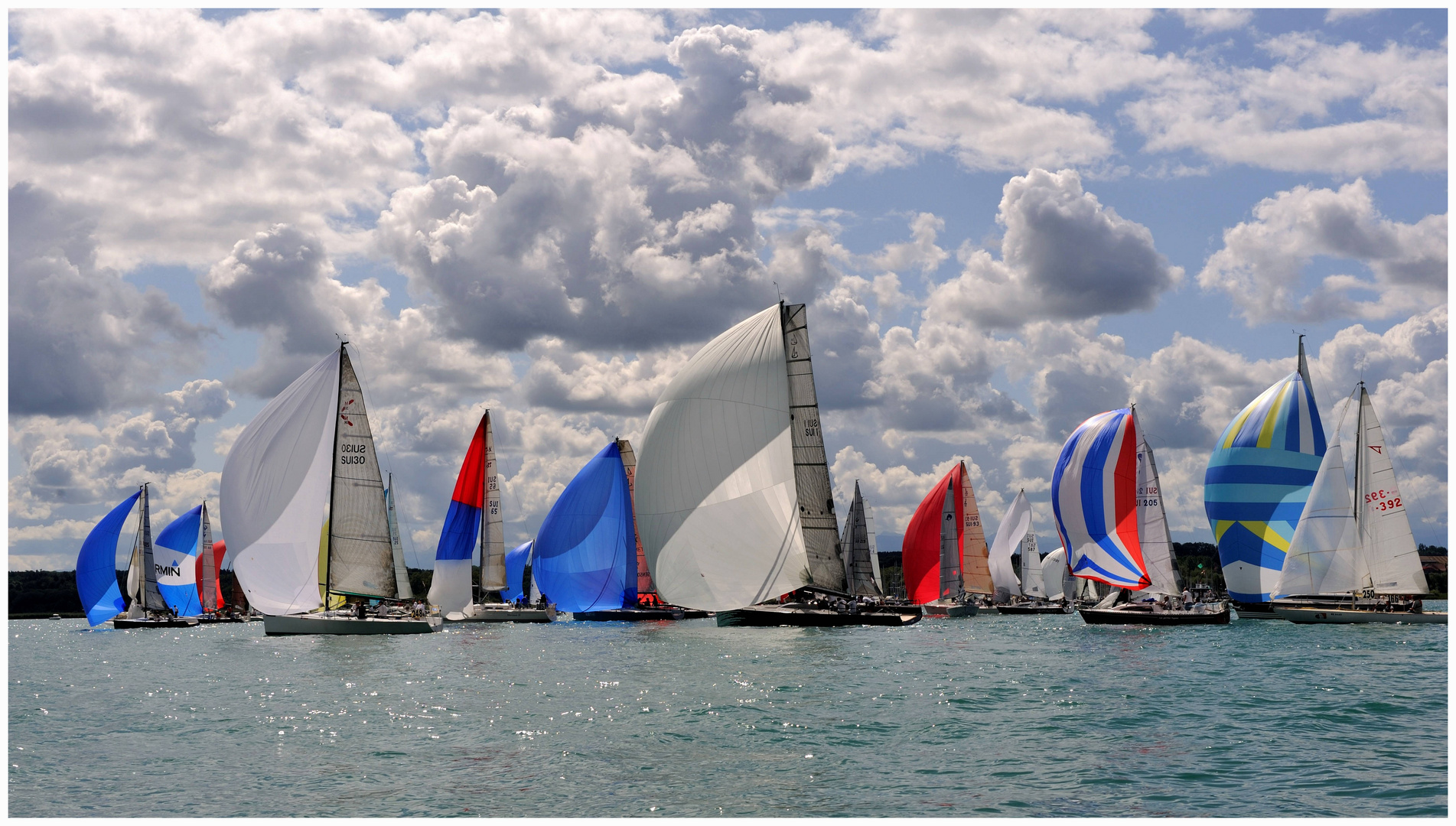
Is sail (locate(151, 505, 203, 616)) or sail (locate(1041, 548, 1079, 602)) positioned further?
sail (locate(1041, 548, 1079, 602))

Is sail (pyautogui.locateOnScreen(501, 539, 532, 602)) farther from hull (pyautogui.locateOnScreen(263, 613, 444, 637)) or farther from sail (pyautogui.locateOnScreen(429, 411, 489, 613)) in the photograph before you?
hull (pyautogui.locateOnScreen(263, 613, 444, 637))

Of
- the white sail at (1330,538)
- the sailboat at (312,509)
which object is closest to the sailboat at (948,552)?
the white sail at (1330,538)

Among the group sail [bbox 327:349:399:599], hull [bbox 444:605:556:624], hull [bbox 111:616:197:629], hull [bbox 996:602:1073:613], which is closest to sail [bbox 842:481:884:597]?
hull [bbox 996:602:1073:613]

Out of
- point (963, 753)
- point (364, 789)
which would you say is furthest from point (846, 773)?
point (364, 789)

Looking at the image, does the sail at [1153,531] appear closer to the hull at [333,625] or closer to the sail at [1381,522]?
the sail at [1381,522]

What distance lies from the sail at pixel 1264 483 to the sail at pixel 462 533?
40.4 meters

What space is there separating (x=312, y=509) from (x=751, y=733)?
30320 mm

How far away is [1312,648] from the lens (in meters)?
38.6

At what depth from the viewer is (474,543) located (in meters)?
68.2

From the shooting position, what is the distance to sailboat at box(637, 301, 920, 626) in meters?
44.6

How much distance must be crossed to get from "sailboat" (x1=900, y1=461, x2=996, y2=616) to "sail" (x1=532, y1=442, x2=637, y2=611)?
17997 millimetres

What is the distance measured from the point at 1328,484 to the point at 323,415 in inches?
1670

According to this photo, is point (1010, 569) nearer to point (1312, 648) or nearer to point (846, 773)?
point (1312, 648)

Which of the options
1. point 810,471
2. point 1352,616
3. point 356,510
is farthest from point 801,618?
point 1352,616
